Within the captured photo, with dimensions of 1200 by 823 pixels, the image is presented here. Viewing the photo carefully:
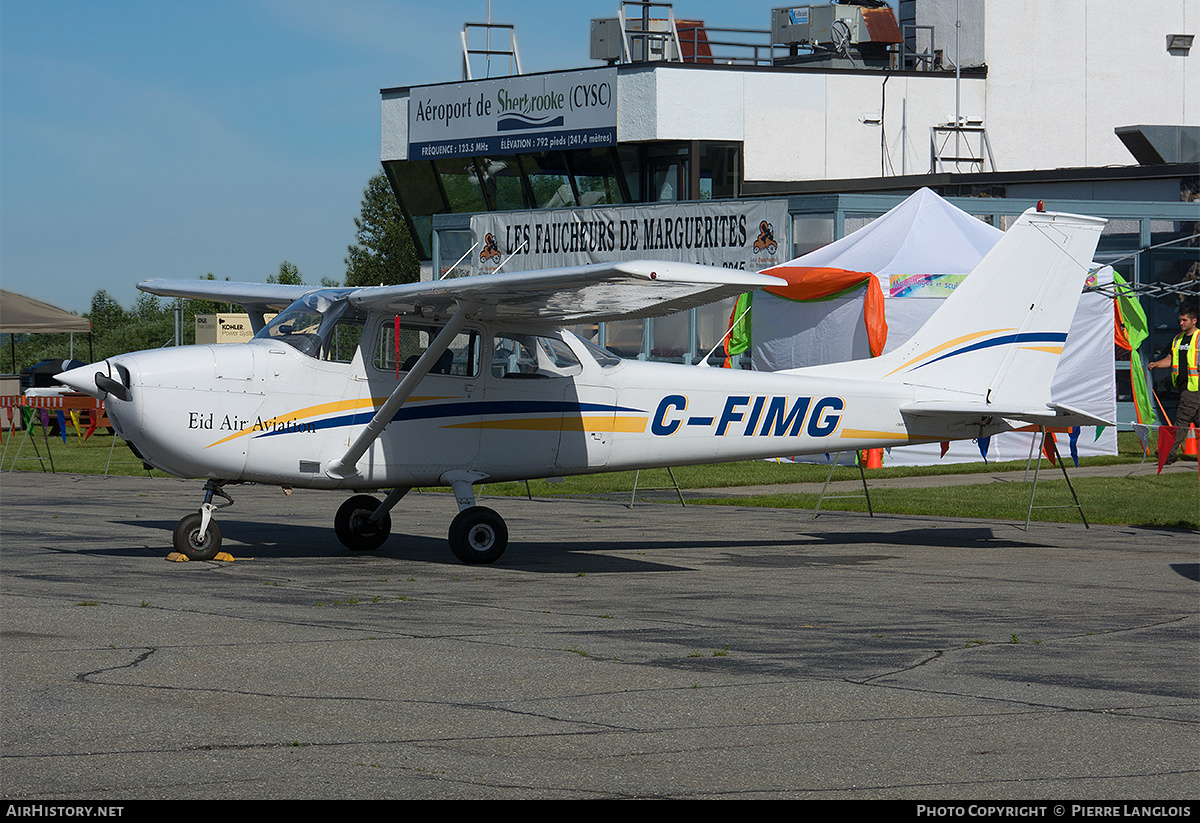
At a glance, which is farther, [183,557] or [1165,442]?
[1165,442]

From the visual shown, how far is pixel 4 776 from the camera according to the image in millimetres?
4609

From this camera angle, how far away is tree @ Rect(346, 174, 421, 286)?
71.1 m

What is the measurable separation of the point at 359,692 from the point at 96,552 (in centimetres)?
655

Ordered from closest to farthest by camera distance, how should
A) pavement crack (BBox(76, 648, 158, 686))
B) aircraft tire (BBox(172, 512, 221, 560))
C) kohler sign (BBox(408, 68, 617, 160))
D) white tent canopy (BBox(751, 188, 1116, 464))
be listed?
pavement crack (BBox(76, 648, 158, 686)), aircraft tire (BBox(172, 512, 221, 560)), white tent canopy (BBox(751, 188, 1116, 464)), kohler sign (BBox(408, 68, 617, 160))

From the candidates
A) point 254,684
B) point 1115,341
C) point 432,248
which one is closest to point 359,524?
point 254,684

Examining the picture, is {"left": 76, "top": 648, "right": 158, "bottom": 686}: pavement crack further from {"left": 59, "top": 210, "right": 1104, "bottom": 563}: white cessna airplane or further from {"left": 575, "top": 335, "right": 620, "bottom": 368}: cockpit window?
{"left": 575, "top": 335, "right": 620, "bottom": 368}: cockpit window

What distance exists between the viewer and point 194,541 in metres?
11.1

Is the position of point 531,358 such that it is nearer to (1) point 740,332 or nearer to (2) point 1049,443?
(2) point 1049,443

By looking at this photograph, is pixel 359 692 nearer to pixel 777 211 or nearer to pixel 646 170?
pixel 777 211

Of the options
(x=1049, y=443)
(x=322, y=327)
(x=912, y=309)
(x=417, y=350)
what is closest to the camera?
(x=322, y=327)

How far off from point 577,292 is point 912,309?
1161 centimetres

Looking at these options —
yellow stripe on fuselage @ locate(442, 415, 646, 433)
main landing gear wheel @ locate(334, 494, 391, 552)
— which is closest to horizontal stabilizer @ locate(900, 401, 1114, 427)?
yellow stripe on fuselage @ locate(442, 415, 646, 433)

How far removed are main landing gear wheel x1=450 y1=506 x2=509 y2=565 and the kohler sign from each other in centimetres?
2053

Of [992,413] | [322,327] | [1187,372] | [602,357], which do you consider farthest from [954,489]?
[322,327]
